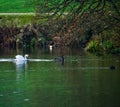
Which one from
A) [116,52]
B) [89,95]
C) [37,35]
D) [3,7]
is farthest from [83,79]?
[3,7]

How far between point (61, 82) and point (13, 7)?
58.6 m

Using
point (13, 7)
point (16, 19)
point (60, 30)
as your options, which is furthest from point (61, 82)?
point (13, 7)

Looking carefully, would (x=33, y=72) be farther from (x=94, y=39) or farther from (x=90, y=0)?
(x=94, y=39)

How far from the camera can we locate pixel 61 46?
3265 inches

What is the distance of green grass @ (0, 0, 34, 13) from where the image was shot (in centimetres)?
10269

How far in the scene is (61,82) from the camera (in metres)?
46.8

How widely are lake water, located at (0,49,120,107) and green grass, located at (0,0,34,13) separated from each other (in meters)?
34.2

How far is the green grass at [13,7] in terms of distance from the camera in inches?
4043

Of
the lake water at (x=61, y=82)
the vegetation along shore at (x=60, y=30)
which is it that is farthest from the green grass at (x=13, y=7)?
the lake water at (x=61, y=82)

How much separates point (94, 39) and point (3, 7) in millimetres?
28792

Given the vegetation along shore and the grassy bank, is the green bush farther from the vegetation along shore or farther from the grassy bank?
the grassy bank

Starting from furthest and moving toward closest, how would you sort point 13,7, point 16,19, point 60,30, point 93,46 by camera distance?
point 13,7 < point 16,19 < point 93,46 < point 60,30

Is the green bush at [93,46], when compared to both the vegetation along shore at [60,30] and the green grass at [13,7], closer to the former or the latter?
the vegetation along shore at [60,30]

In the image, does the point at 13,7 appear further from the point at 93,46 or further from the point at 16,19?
the point at 93,46
